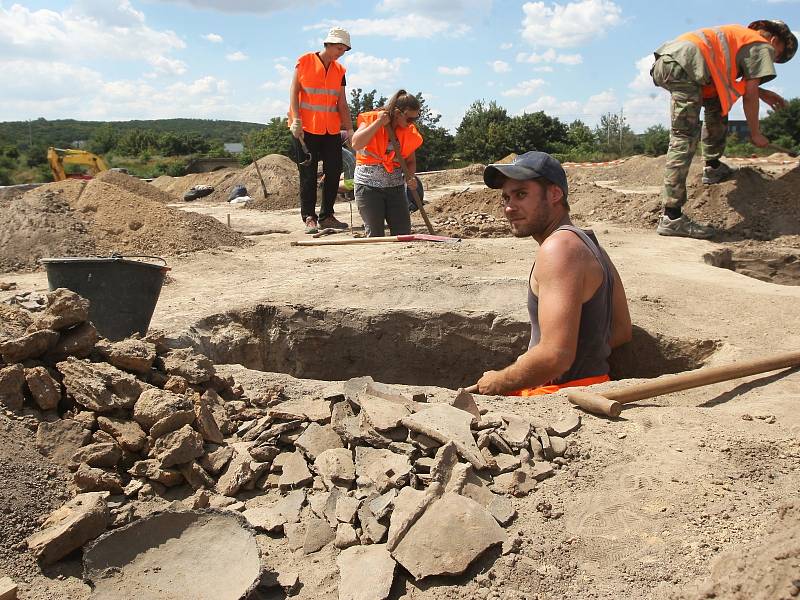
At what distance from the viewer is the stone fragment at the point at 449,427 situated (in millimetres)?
2230

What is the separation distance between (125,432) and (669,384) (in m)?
2.05

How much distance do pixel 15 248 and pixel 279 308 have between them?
3.23 m

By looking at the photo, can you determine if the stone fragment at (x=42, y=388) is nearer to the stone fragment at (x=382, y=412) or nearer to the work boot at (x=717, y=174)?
the stone fragment at (x=382, y=412)

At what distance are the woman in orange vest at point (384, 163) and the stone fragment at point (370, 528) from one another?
487 cm

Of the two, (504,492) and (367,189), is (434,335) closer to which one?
(504,492)

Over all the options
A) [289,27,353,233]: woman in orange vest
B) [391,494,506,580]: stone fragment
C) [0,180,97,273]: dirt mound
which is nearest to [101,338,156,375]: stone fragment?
[391,494,506,580]: stone fragment

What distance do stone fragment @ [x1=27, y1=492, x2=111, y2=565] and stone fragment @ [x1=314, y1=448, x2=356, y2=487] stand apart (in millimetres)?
673

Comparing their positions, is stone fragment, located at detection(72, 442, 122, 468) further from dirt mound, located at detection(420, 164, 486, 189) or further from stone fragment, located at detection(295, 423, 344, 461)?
dirt mound, located at detection(420, 164, 486, 189)

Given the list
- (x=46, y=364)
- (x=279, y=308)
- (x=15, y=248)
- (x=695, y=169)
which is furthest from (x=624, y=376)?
(x=695, y=169)

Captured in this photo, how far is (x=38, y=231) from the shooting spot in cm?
652

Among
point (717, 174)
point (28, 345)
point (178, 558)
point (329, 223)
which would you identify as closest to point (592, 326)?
point (178, 558)

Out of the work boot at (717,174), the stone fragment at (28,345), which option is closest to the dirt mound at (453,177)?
the work boot at (717,174)

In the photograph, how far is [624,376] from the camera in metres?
4.07

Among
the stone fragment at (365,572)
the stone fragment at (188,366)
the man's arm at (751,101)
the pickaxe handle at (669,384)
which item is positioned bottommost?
the stone fragment at (365,572)
